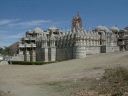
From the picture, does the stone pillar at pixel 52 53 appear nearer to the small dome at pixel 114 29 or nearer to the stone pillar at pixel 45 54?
the stone pillar at pixel 45 54

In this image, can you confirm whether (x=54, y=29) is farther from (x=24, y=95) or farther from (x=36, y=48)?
(x=24, y=95)

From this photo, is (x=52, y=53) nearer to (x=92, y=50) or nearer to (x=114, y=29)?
(x=92, y=50)

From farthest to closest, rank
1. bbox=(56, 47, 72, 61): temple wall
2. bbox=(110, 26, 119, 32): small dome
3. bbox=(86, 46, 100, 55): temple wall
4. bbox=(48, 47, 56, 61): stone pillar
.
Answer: bbox=(110, 26, 119, 32): small dome < bbox=(48, 47, 56, 61): stone pillar < bbox=(86, 46, 100, 55): temple wall < bbox=(56, 47, 72, 61): temple wall

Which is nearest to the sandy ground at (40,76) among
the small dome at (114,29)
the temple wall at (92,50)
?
the temple wall at (92,50)

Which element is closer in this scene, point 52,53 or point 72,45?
point 72,45

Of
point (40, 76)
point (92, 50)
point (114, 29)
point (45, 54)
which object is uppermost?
point (114, 29)

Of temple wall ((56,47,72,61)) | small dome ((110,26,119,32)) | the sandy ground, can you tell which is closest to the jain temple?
temple wall ((56,47,72,61))

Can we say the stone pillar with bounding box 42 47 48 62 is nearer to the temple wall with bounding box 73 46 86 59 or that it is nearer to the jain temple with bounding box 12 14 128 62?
the jain temple with bounding box 12 14 128 62

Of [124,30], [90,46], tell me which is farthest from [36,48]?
[124,30]

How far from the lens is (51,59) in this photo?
9031 cm

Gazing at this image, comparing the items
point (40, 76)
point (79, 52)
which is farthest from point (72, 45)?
point (40, 76)

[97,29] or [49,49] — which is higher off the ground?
[97,29]

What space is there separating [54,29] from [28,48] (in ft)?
65.8

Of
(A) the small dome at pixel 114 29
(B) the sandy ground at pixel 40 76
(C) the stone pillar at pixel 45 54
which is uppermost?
(A) the small dome at pixel 114 29
